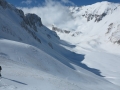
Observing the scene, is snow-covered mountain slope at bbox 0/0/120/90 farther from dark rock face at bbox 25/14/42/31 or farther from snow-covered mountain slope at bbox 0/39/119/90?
dark rock face at bbox 25/14/42/31

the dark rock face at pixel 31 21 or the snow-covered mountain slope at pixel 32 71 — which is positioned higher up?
the dark rock face at pixel 31 21

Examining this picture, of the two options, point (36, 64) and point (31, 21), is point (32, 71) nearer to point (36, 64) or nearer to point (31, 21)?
point (36, 64)

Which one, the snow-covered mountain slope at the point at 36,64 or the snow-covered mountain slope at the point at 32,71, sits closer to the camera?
the snow-covered mountain slope at the point at 32,71

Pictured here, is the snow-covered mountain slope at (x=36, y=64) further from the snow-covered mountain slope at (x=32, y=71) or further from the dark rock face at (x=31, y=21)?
the dark rock face at (x=31, y=21)

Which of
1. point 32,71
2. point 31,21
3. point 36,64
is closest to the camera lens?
point 32,71

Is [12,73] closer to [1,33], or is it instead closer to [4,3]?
[1,33]

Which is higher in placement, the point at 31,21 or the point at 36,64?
the point at 31,21

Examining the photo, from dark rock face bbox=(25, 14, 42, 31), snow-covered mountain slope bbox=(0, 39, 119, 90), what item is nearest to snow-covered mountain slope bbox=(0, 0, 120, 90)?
snow-covered mountain slope bbox=(0, 39, 119, 90)

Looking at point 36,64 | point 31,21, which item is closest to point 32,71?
point 36,64

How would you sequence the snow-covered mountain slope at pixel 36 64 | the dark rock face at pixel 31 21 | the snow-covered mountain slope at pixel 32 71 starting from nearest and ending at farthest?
the snow-covered mountain slope at pixel 32 71, the snow-covered mountain slope at pixel 36 64, the dark rock face at pixel 31 21

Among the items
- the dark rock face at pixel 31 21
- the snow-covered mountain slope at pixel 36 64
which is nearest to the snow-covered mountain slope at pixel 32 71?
the snow-covered mountain slope at pixel 36 64

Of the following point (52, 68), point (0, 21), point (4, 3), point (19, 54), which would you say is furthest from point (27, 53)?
point (4, 3)

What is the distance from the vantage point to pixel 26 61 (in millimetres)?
45562

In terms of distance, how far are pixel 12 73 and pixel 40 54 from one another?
25.1 m
